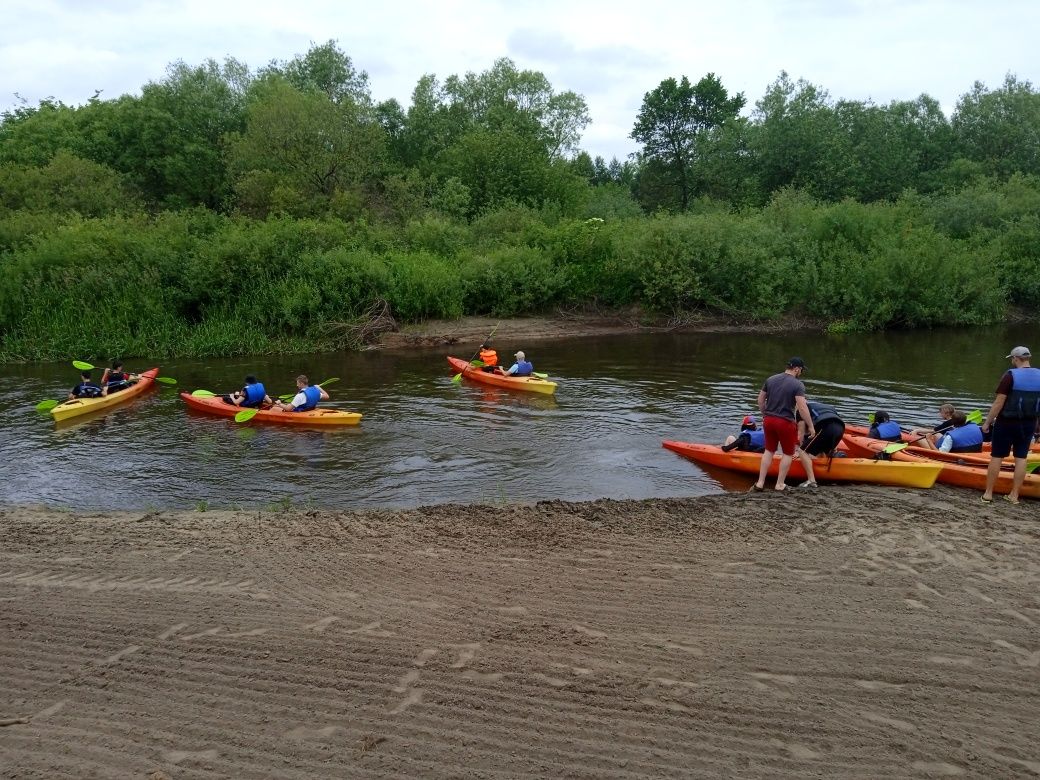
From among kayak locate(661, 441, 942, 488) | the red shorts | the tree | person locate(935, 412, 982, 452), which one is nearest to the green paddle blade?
kayak locate(661, 441, 942, 488)

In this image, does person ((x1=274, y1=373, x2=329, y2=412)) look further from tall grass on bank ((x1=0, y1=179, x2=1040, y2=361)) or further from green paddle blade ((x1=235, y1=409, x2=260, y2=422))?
tall grass on bank ((x1=0, y1=179, x2=1040, y2=361))

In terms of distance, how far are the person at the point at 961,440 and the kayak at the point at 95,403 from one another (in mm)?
16721

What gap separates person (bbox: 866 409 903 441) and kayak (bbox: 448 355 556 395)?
7807 millimetres

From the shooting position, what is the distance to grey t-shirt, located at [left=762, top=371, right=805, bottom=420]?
998 centimetres

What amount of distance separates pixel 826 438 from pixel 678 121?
174ft


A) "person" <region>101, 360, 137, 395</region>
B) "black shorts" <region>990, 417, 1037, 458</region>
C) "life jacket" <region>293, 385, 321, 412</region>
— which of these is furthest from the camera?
"person" <region>101, 360, 137, 395</region>

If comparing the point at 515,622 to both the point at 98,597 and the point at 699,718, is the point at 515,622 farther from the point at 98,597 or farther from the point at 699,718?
the point at 98,597

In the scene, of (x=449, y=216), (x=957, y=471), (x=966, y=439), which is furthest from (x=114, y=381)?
(x=449, y=216)

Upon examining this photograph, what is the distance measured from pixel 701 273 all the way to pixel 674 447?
20827 mm

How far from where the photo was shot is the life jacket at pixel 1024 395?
29.0 ft

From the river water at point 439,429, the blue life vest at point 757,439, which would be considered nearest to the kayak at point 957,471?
the blue life vest at point 757,439

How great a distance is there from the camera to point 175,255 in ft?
97.6

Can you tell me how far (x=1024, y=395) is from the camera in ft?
29.2

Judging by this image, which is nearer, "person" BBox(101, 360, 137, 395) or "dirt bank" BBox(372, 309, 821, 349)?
"person" BBox(101, 360, 137, 395)
